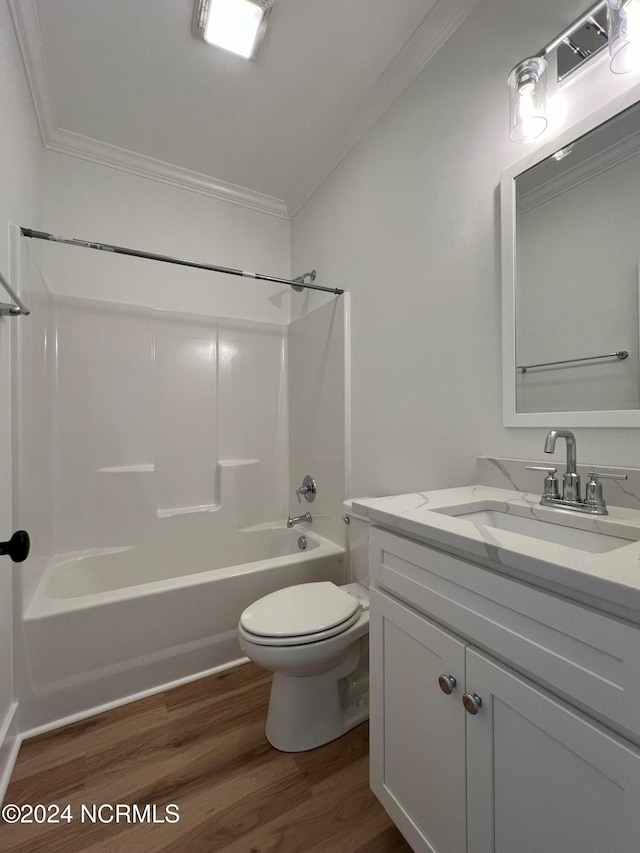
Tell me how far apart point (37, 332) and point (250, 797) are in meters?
1.96

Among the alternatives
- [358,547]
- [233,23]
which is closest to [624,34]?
[233,23]

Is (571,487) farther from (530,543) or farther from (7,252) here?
(7,252)

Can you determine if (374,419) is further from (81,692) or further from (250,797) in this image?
(81,692)

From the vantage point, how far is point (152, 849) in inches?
39.4

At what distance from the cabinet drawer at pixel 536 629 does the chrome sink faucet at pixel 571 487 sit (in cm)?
38

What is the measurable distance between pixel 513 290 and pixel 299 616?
1.27m

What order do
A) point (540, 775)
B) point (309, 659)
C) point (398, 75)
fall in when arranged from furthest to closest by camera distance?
point (398, 75)
point (309, 659)
point (540, 775)

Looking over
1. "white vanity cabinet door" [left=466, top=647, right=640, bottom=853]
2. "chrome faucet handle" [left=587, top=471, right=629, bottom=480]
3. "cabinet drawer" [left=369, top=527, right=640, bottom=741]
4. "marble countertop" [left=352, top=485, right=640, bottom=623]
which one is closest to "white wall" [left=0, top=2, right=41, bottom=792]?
"marble countertop" [left=352, top=485, right=640, bottom=623]

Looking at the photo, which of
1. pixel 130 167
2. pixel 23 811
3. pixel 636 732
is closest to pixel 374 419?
pixel 636 732

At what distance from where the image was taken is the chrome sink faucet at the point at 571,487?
2.90ft

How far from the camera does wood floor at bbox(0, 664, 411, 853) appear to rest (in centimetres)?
102

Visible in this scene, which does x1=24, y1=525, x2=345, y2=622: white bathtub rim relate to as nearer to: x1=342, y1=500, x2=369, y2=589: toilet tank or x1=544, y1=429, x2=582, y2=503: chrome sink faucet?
x1=342, y1=500, x2=369, y2=589: toilet tank

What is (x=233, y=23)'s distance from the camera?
1.40m

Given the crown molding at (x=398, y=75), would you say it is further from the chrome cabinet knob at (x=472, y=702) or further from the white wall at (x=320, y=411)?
the chrome cabinet knob at (x=472, y=702)
